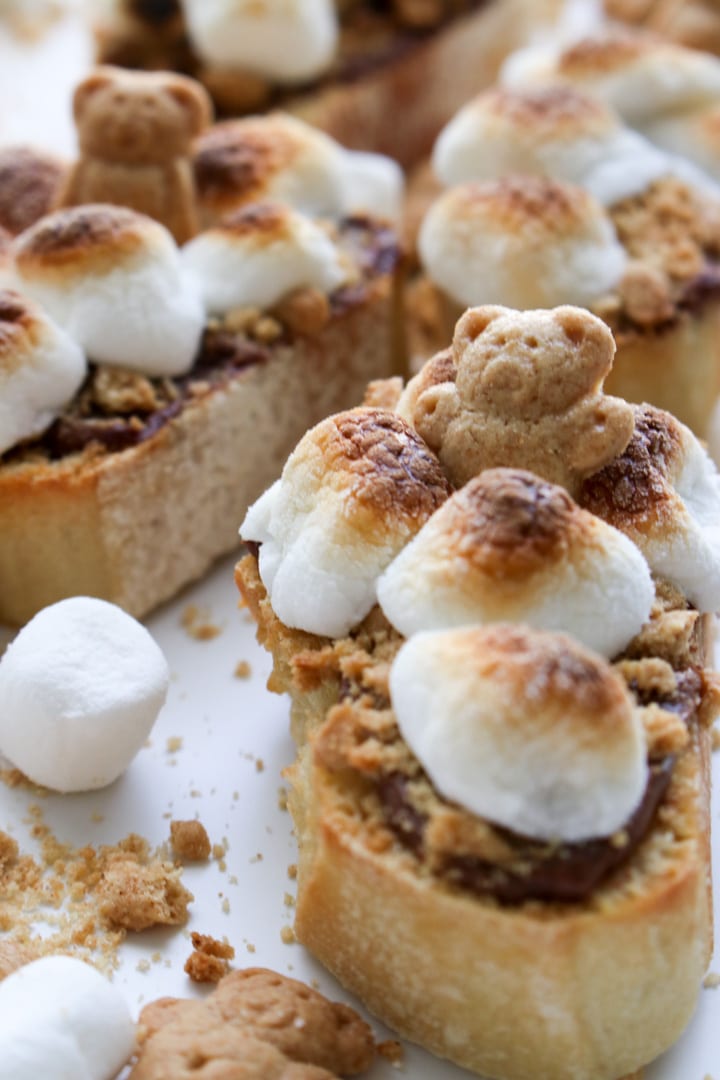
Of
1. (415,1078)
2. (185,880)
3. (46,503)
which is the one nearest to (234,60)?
(46,503)

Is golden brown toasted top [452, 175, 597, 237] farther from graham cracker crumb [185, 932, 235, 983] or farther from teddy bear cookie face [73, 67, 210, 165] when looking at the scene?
graham cracker crumb [185, 932, 235, 983]

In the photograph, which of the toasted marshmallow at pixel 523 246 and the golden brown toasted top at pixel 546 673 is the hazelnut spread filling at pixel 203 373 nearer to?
the toasted marshmallow at pixel 523 246

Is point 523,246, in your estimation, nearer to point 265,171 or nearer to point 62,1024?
point 265,171

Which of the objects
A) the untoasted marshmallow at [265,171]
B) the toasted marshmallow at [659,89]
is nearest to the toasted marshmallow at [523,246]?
the untoasted marshmallow at [265,171]

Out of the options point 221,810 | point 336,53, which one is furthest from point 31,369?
point 336,53

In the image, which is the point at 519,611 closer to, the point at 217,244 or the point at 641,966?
the point at 641,966

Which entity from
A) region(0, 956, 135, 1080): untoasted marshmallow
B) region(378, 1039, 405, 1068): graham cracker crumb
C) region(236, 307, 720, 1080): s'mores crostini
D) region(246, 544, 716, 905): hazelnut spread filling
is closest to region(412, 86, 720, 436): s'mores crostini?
region(236, 307, 720, 1080): s'mores crostini
